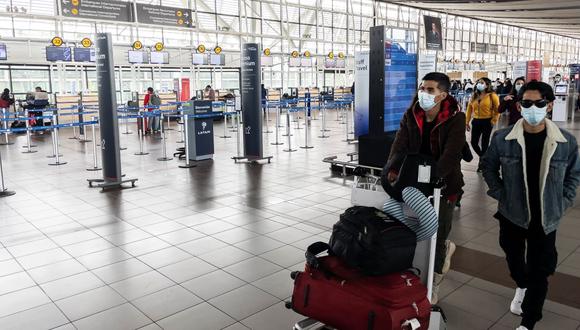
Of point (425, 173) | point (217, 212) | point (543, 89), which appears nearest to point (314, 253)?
point (425, 173)

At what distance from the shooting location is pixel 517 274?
319 cm

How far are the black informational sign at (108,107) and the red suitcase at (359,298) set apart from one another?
6044mm

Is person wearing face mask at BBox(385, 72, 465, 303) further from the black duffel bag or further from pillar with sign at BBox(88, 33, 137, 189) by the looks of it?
pillar with sign at BBox(88, 33, 137, 189)

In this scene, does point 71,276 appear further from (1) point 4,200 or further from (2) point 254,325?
(1) point 4,200

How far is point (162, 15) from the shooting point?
759 inches

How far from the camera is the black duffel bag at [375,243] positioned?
2.31 metres

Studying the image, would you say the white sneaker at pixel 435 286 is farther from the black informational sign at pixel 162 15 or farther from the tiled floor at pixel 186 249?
the black informational sign at pixel 162 15

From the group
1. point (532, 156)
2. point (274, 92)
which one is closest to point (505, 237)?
point (532, 156)

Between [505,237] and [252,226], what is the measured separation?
306cm

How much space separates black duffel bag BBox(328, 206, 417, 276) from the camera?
7.57 feet

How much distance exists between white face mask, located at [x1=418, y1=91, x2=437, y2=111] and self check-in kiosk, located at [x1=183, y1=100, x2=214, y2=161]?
7772 mm

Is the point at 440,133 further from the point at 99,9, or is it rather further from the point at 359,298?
the point at 99,9

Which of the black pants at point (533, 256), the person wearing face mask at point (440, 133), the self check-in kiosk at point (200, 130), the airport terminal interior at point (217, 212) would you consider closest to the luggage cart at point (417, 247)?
the airport terminal interior at point (217, 212)

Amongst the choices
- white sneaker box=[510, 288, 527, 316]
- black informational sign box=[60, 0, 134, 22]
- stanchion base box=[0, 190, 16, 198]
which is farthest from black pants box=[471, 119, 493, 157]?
black informational sign box=[60, 0, 134, 22]
